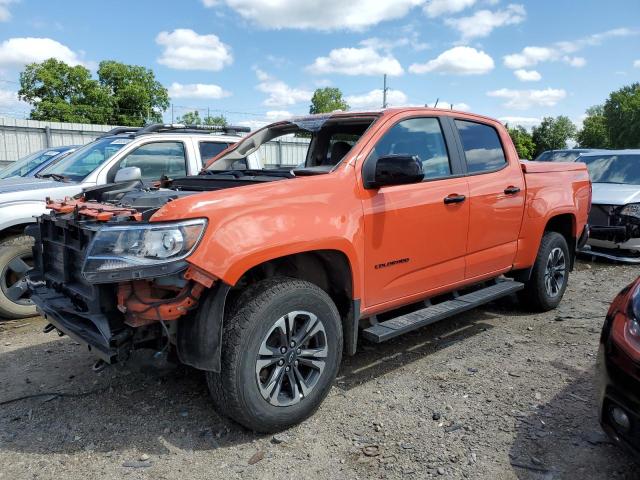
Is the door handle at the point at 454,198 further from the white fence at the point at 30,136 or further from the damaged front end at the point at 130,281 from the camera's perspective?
the white fence at the point at 30,136

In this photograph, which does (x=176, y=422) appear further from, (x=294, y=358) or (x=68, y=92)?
(x=68, y=92)

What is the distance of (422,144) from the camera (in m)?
3.92

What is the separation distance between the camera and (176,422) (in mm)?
3146

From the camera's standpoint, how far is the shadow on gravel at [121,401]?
2915mm

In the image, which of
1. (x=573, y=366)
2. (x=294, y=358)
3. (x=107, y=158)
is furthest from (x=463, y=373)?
(x=107, y=158)

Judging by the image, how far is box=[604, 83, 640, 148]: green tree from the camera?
61.8 m

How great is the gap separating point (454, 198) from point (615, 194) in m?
5.60

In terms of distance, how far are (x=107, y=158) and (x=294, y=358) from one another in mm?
4053

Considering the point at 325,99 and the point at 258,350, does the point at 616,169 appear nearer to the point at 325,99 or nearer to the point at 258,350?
the point at 258,350

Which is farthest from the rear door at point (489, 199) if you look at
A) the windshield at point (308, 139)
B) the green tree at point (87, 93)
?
the green tree at point (87, 93)

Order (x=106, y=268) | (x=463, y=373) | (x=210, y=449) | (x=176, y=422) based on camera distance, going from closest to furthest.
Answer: (x=106, y=268)
(x=210, y=449)
(x=176, y=422)
(x=463, y=373)

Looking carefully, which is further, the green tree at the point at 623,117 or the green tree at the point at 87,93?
the green tree at the point at 623,117

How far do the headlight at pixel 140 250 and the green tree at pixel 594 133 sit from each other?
77.6 m

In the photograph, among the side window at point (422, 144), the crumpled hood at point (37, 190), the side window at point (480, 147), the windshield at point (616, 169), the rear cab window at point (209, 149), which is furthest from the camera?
the windshield at point (616, 169)
